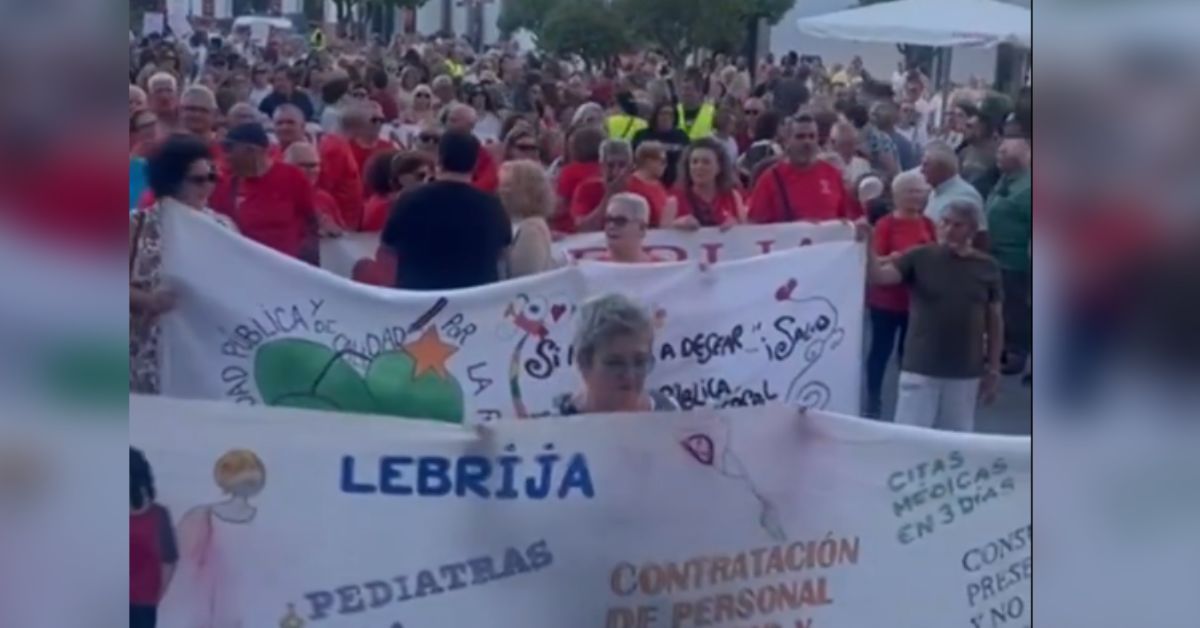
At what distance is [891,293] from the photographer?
7.70 meters

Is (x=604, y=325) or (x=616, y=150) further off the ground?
(x=616, y=150)

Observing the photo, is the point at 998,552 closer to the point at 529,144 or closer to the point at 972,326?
the point at 972,326

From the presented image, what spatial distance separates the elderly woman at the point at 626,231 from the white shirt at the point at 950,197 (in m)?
1.12

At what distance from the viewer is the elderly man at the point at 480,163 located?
26.0 feet

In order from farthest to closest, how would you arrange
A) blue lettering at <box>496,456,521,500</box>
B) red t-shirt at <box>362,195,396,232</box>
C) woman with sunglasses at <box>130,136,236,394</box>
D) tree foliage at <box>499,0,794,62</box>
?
tree foliage at <box>499,0,794,62</box> → red t-shirt at <box>362,195,396,232</box> → woman with sunglasses at <box>130,136,236,394</box> → blue lettering at <box>496,456,521,500</box>

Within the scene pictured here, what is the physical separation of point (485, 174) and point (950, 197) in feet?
6.21

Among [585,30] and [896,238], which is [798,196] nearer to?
[896,238]

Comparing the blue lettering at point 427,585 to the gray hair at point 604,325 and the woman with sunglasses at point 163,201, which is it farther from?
the woman with sunglasses at point 163,201

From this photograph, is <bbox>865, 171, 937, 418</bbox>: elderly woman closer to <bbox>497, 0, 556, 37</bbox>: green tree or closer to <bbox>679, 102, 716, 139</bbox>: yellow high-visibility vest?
<bbox>679, 102, 716, 139</bbox>: yellow high-visibility vest

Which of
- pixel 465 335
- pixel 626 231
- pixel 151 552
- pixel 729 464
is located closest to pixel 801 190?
pixel 626 231

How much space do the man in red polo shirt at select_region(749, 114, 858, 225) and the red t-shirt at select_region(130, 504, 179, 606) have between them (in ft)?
19.3

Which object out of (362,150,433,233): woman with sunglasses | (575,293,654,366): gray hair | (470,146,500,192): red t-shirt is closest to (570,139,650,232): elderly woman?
(470,146,500,192): red t-shirt

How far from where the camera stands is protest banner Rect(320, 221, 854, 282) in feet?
25.6

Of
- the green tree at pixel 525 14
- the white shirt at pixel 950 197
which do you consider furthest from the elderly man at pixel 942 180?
the green tree at pixel 525 14
